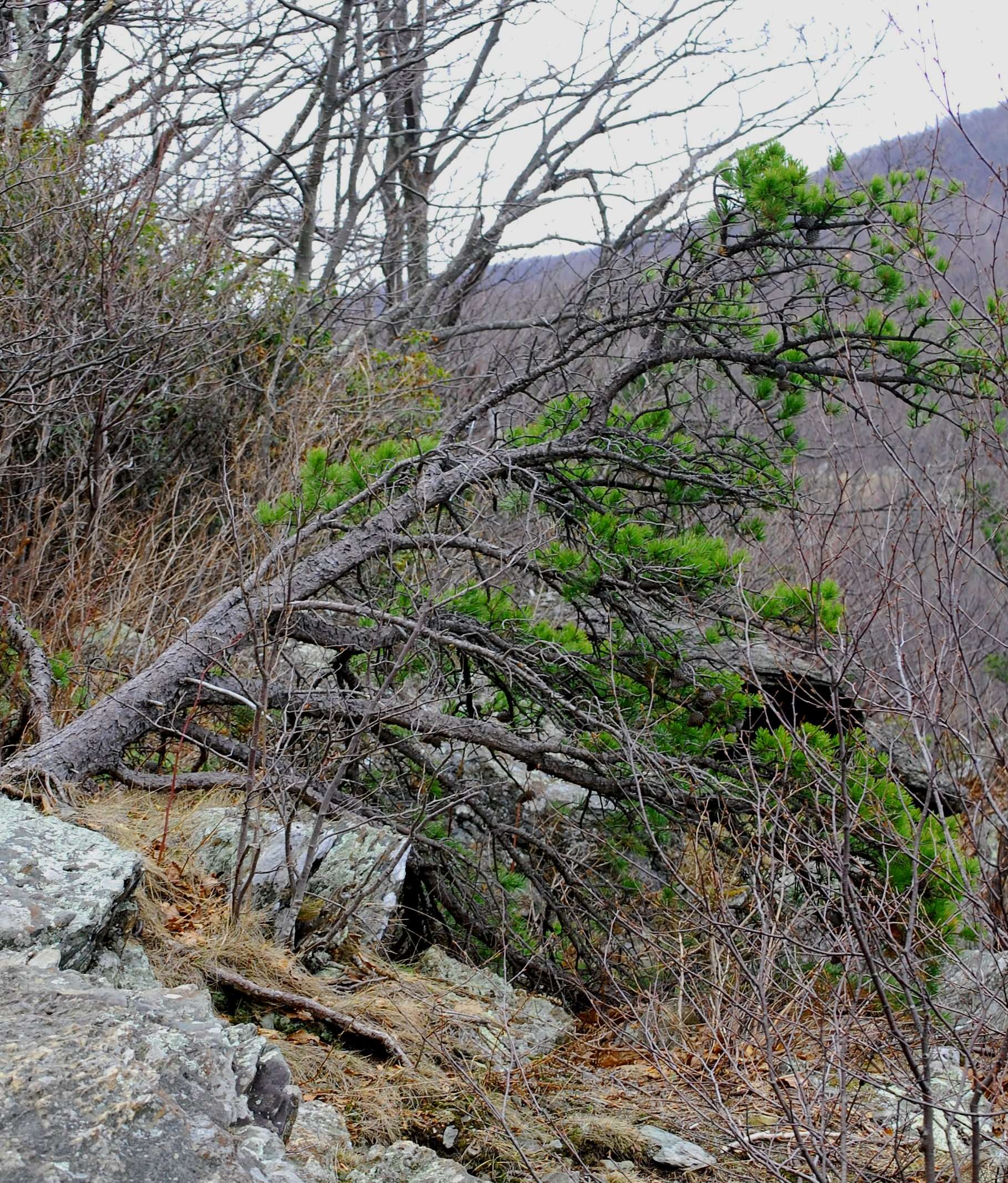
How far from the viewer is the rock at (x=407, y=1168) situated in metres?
2.68

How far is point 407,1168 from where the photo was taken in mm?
2740

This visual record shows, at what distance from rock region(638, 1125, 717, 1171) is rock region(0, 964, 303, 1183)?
1.27m

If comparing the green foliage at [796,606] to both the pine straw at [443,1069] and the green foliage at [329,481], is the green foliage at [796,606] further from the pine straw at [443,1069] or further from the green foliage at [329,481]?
the green foliage at [329,481]

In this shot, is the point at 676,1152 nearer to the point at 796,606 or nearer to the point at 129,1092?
the point at 129,1092

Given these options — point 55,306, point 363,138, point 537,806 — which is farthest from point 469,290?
point 537,806

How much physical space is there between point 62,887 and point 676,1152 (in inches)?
76.5

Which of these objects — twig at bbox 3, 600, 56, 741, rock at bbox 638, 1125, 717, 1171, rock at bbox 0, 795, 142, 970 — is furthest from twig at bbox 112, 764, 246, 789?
rock at bbox 638, 1125, 717, 1171

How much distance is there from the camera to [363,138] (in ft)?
39.2

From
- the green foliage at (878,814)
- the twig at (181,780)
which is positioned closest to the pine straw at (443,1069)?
the twig at (181,780)

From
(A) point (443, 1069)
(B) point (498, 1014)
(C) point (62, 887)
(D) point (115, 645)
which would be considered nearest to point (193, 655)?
(C) point (62, 887)

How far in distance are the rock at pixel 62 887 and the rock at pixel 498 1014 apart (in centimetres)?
115

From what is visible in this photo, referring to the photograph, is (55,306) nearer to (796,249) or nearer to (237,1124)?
(796,249)

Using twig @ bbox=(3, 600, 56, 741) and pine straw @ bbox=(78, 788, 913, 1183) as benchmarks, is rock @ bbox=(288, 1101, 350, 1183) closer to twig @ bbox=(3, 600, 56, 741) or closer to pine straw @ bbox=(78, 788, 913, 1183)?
pine straw @ bbox=(78, 788, 913, 1183)

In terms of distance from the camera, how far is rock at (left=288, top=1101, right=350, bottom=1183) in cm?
252
